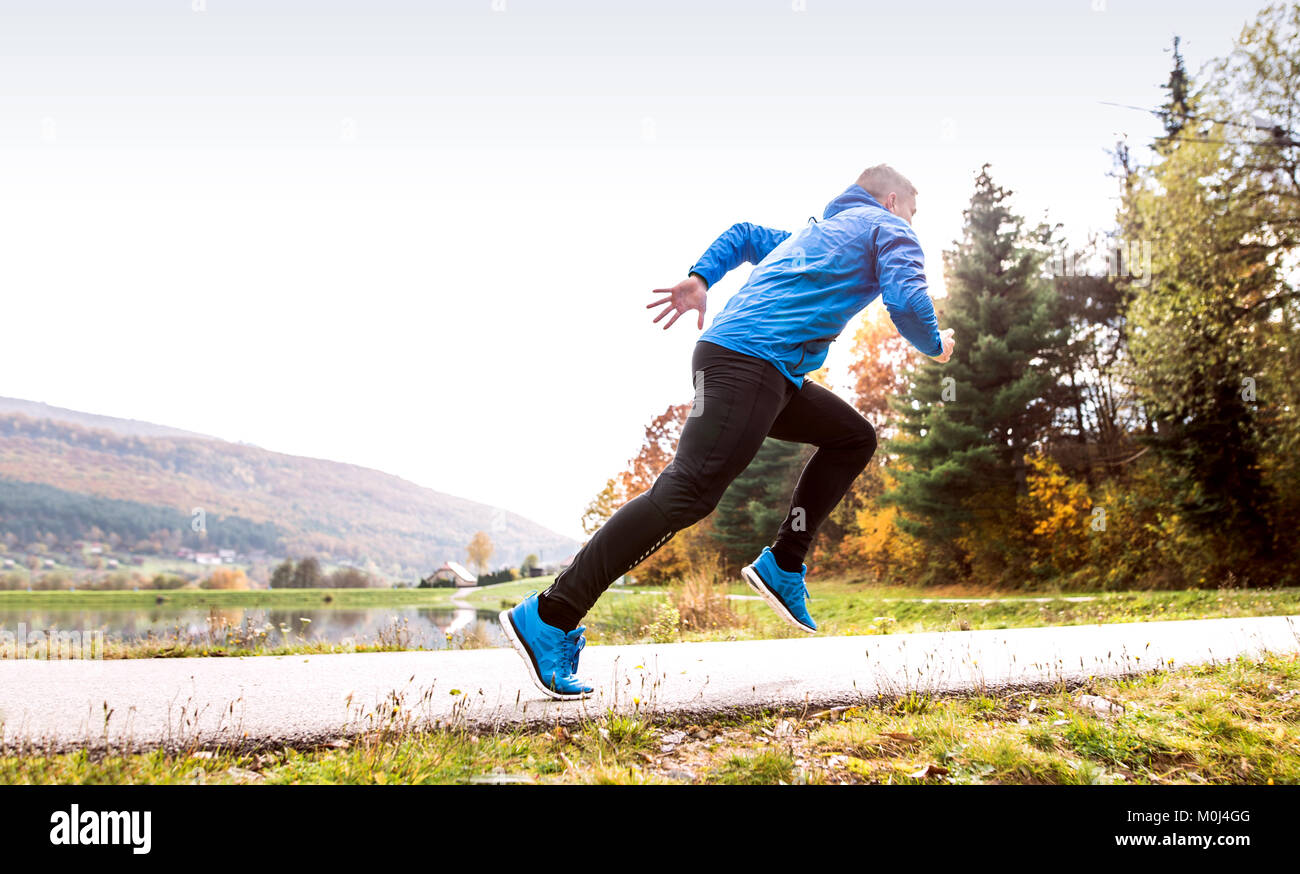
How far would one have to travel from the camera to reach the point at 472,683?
3.03 metres

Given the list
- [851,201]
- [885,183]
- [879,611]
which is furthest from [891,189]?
[879,611]

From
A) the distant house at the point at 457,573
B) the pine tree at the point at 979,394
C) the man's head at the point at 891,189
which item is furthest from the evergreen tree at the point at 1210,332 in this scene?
the man's head at the point at 891,189

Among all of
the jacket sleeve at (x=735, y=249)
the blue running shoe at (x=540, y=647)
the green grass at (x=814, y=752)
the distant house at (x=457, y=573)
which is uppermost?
the jacket sleeve at (x=735, y=249)

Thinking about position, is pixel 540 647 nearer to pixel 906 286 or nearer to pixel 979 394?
pixel 906 286

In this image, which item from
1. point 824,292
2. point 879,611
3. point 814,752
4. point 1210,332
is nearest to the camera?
point 814,752

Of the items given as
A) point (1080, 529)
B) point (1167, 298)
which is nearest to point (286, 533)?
point (1080, 529)

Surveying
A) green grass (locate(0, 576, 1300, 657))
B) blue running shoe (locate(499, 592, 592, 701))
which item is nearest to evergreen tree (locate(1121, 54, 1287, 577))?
green grass (locate(0, 576, 1300, 657))

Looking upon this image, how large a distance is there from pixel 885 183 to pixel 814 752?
231 centimetres

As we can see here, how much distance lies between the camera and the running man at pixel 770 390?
101 inches

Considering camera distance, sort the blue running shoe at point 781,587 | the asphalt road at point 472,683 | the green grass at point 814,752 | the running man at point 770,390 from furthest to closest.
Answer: the blue running shoe at point 781,587 < the running man at point 770,390 < the asphalt road at point 472,683 < the green grass at point 814,752

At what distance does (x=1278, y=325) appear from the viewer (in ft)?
47.4

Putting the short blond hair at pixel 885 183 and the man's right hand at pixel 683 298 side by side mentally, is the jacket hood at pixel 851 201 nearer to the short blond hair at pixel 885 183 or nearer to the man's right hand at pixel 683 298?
the short blond hair at pixel 885 183

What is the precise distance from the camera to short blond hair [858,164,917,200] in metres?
3.28

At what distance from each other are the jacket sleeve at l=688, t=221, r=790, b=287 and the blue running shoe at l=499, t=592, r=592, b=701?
1.56m
